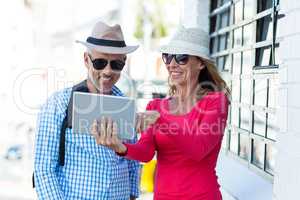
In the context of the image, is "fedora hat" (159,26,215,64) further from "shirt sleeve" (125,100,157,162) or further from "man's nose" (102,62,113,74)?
"shirt sleeve" (125,100,157,162)

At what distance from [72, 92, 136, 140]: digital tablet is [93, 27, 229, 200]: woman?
4 cm

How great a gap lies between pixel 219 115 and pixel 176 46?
399 millimetres

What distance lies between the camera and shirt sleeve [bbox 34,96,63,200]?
2480 mm

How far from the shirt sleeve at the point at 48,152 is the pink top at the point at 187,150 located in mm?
342

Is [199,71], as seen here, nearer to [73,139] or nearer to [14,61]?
[73,139]

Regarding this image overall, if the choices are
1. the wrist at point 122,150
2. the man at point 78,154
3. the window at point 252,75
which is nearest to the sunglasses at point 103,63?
the man at point 78,154

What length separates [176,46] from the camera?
8.60ft

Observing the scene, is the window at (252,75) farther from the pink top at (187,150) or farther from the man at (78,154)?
the man at (78,154)

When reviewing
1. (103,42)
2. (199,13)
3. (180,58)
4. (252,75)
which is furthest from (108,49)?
(199,13)

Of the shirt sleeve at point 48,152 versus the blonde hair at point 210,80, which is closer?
the shirt sleeve at point 48,152

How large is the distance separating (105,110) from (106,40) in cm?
53

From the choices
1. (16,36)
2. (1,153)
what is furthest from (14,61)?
(1,153)

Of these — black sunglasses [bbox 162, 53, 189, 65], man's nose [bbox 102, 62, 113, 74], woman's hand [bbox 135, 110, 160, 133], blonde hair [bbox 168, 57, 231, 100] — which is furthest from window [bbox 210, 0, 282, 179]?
man's nose [bbox 102, 62, 113, 74]

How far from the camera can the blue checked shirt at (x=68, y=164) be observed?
2486mm
